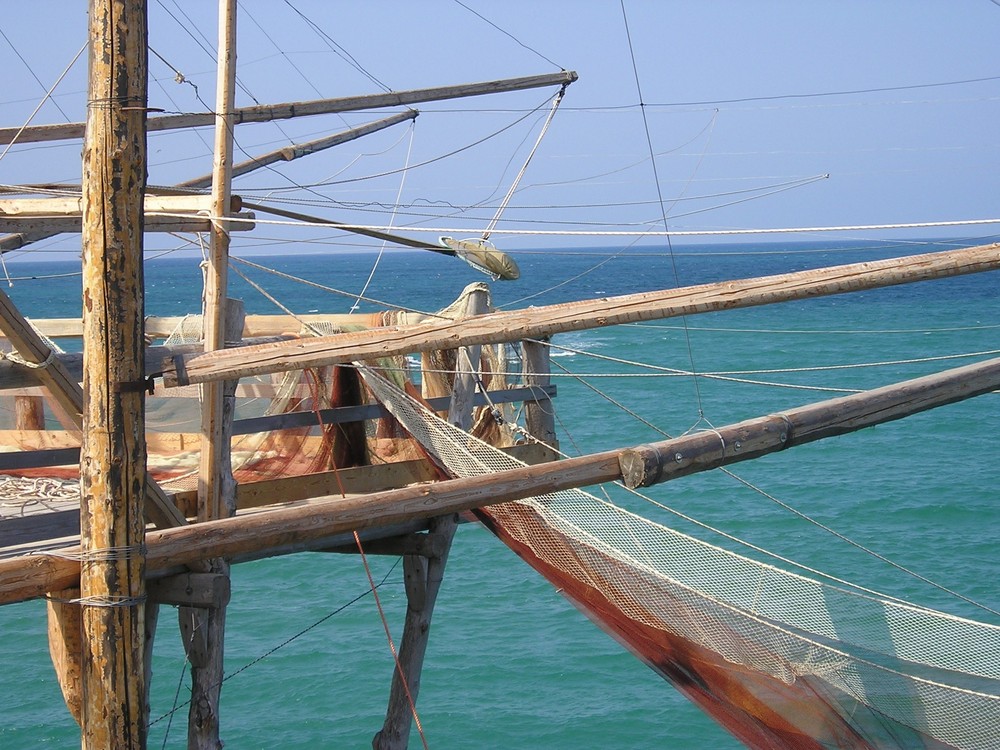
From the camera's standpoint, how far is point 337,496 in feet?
19.1

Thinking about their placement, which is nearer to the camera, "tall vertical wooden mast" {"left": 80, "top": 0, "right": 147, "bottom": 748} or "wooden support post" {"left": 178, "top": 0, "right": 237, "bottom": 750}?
"tall vertical wooden mast" {"left": 80, "top": 0, "right": 147, "bottom": 748}

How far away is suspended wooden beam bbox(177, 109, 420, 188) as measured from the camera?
31.3 feet

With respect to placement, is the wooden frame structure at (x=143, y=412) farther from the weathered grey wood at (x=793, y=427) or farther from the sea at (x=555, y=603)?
the sea at (x=555, y=603)

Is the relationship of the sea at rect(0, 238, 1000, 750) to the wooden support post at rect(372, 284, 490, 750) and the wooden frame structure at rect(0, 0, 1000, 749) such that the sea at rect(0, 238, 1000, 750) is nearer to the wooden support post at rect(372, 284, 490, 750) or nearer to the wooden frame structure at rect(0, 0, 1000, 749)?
the wooden support post at rect(372, 284, 490, 750)

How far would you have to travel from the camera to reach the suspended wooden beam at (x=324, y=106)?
798 cm

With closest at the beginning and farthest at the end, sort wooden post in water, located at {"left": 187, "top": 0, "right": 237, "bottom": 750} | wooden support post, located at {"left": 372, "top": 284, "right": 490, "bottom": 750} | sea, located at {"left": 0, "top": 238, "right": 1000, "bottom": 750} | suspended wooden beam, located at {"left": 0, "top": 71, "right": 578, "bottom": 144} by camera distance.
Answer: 1. wooden post in water, located at {"left": 187, "top": 0, "right": 237, "bottom": 750}
2. wooden support post, located at {"left": 372, "top": 284, "right": 490, "bottom": 750}
3. suspended wooden beam, located at {"left": 0, "top": 71, "right": 578, "bottom": 144}
4. sea, located at {"left": 0, "top": 238, "right": 1000, "bottom": 750}

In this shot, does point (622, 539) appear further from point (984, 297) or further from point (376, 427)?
point (984, 297)

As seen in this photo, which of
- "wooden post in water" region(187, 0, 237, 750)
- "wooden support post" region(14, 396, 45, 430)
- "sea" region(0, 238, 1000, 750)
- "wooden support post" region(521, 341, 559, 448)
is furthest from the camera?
"sea" region(0, 238, 1000, 750)

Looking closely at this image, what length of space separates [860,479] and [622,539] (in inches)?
529

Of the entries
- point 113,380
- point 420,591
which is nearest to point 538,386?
→ point 420,591

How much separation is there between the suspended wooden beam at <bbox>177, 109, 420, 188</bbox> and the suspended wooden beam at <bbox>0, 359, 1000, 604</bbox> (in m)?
6.21

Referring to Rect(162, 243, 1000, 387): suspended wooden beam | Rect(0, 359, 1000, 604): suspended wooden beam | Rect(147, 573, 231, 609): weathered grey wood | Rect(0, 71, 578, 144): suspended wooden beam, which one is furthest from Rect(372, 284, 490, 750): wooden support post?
Rect(0, 71, 578, 144): suspended wooden beam

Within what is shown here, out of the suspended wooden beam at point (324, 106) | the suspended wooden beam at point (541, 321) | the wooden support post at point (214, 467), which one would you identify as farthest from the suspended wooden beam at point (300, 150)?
the suspended wooden beam at point (541, 321)

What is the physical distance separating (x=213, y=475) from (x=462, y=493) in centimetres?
166
